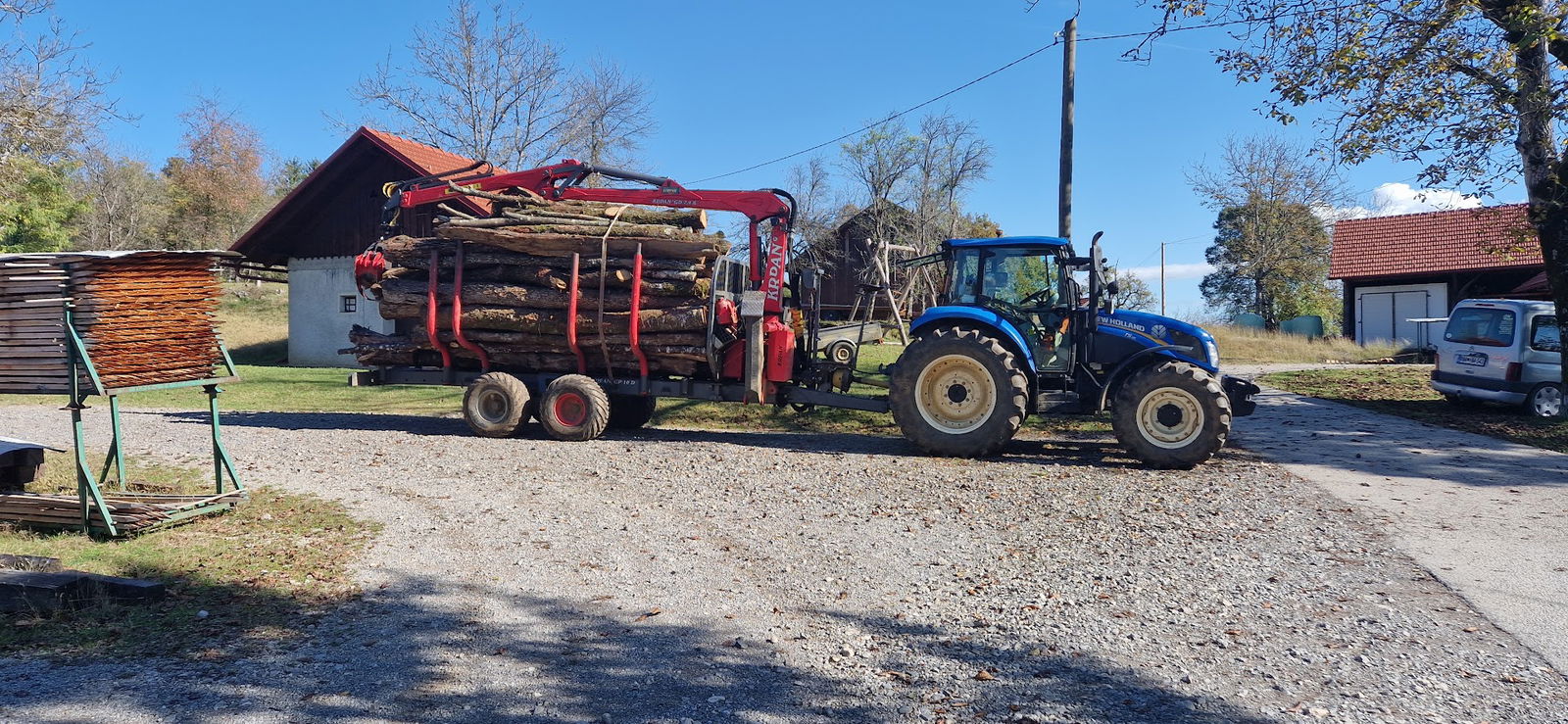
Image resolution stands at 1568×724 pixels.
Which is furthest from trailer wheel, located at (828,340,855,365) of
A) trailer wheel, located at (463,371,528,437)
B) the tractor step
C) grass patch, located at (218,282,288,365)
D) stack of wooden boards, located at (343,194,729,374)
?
grass patch, located at (218,282,288,365)

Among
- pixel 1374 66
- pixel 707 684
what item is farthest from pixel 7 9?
pixel 1374 66

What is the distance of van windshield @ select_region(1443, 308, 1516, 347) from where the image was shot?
1408 cm

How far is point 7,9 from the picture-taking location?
631 inches

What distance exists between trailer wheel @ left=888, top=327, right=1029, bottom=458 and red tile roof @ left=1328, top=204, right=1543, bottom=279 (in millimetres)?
26353

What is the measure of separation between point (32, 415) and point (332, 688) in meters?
13.8

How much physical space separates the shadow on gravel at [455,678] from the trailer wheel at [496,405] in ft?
22.4

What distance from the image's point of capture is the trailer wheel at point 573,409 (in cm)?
1142

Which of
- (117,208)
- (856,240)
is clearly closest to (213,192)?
(117,208)

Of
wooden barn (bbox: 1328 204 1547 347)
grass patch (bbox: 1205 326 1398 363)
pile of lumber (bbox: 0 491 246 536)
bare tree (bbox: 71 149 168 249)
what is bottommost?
pile of lumber (bbox: 0 491 246 536)

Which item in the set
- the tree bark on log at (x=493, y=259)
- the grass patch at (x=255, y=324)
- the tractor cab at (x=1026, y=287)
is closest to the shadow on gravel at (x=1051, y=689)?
the tractor cab at (x=1026, y=287)

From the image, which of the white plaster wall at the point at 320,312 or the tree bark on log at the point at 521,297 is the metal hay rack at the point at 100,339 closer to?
the tree bark on log at the point at 521,297

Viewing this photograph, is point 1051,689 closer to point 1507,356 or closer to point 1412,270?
point 1507,356

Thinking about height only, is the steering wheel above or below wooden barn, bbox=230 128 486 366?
below

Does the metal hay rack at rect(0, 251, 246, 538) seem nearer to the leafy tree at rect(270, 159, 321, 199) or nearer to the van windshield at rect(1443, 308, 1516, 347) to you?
the van windshield at rect(1443, 308, 1516, 347)
